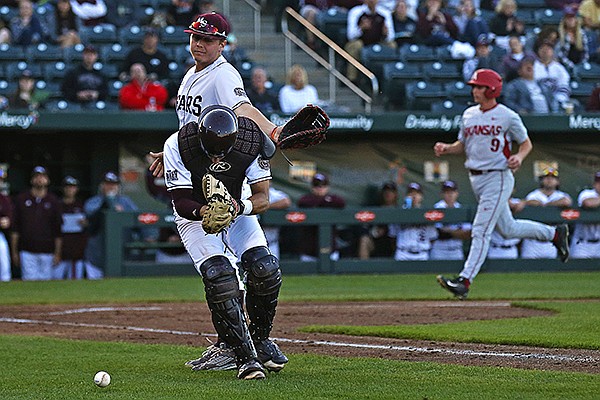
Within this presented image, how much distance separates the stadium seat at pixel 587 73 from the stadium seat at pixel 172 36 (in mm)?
5794

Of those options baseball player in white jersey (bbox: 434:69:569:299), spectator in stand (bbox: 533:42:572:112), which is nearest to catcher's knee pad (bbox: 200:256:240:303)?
baseball player in white jersey (bbox: 434:69:569:299)

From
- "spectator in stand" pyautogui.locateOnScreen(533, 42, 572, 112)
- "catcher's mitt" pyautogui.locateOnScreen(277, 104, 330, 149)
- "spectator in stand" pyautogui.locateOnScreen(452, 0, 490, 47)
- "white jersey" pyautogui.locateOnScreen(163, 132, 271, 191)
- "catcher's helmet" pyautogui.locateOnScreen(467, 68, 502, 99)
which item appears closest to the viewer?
"white jersey" pyautogui.locateOnScreen(163, 132, 271, 191)

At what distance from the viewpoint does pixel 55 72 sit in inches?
592

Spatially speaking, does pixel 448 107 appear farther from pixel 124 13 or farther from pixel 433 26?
pixel 124 13

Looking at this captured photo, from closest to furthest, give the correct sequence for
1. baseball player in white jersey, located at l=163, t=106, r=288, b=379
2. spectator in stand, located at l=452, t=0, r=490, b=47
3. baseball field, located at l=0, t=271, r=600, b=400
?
baseball field, located at l=0, t=271, r=600, b=400 < baseball player in white jersey, located at l=163, t=106, r=288, b=379 < spectator in stand, located at l=452, t=0, r=490, b=47

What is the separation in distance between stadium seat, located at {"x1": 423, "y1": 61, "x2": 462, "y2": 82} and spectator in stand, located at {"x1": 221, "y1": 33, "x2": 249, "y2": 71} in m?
2.60

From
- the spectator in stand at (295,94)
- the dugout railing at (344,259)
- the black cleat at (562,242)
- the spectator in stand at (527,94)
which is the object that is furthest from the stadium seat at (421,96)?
the black cleat at (562,242)

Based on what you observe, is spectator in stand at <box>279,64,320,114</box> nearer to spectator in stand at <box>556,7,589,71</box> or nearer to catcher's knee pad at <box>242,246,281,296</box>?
spectator in stand at <box>556,7,589,71</box>

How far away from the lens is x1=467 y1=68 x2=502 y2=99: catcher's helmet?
32.6 ft

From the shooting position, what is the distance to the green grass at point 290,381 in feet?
16.0

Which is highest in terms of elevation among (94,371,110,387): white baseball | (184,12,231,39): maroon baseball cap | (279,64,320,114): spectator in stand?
(184,12,231,39): maroon baseball cap

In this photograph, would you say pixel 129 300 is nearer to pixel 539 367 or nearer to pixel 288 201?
pixel 288 201

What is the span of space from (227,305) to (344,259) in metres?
9.13

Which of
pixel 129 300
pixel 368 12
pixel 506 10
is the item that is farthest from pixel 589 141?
pixel 129 300
